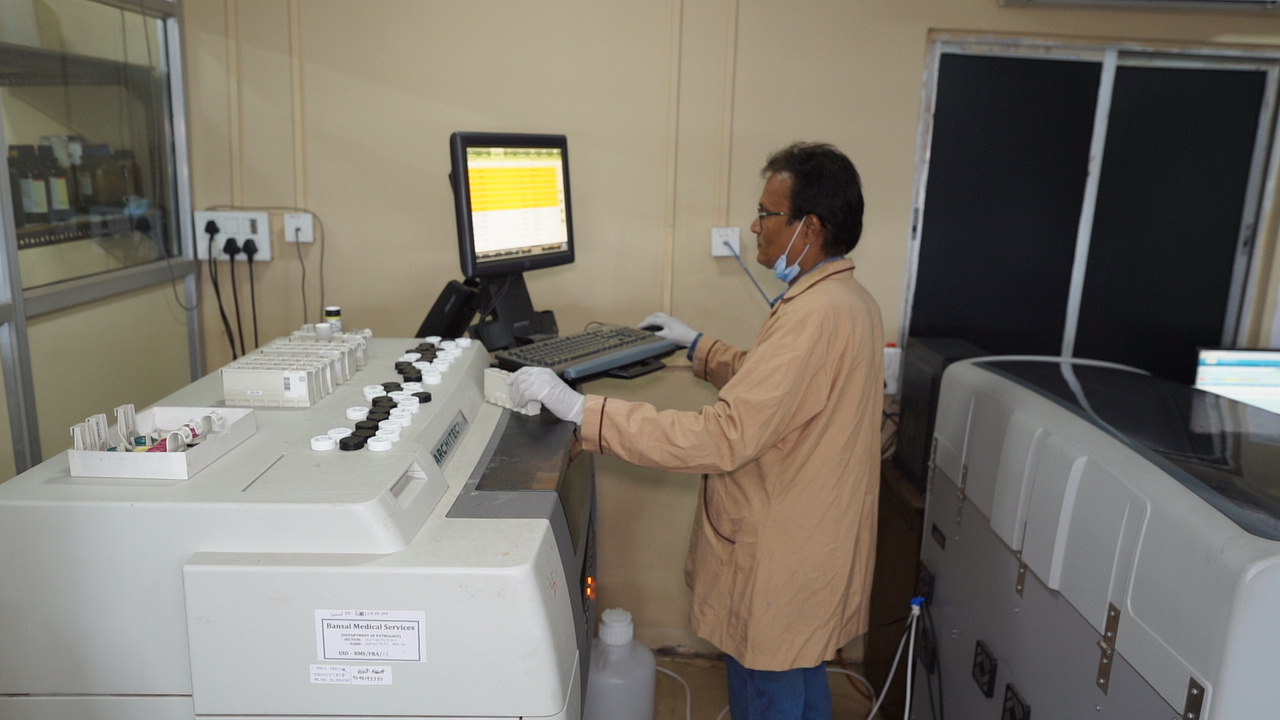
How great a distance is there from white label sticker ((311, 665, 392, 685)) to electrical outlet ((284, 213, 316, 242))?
5.10 ft

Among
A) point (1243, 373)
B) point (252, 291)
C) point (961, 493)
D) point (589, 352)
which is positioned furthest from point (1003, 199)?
point (252, 291)

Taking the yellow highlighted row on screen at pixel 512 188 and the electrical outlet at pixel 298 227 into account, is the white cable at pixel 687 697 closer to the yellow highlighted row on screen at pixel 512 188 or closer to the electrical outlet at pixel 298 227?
the yellow highlighted row on screen at pixel 512 188

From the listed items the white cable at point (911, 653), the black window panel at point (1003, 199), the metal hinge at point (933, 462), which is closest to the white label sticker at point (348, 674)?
the white cable at point (911, 653)

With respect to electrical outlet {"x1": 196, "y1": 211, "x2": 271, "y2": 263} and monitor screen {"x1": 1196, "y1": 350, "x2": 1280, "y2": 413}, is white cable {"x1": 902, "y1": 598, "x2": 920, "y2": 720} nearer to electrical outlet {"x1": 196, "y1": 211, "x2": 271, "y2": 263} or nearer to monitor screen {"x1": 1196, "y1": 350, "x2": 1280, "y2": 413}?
monitor screen {"x1": 1196, "y1": 350, "x2": 1280, "y2": 413}

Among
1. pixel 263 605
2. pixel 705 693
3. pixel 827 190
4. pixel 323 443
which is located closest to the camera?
pixel 263 605

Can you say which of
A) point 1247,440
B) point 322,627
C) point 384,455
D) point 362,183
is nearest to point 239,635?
point 322,627

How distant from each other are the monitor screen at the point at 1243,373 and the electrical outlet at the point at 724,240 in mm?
1238

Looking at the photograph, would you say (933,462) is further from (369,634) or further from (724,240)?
(369,634)

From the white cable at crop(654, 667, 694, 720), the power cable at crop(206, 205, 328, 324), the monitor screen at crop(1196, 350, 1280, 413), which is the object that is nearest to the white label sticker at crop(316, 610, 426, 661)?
the white cable at crop(654, 667, 694, 720)

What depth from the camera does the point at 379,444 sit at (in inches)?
42.9

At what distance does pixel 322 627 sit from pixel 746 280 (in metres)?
1.65

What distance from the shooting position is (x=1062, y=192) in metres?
2.36

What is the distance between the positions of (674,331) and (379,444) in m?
0.98

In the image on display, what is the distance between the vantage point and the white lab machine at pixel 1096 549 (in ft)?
3.14
